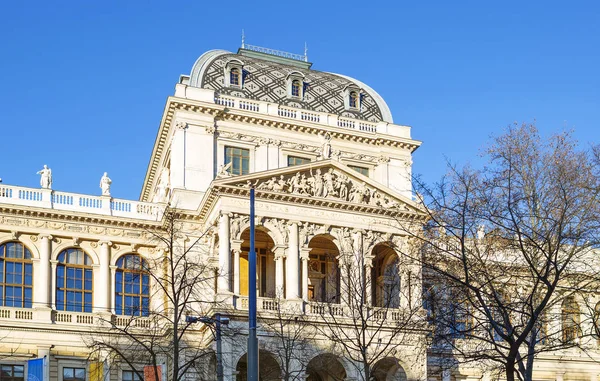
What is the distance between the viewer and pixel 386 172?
56.6 metres

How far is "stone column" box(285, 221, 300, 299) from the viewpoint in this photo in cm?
4762

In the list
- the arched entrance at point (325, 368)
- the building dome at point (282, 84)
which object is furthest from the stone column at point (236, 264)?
the building dome at point (282, 84)

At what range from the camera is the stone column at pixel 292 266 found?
47.6 m

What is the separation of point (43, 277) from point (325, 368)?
16.5 meters

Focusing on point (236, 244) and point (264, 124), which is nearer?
point (236, 244)

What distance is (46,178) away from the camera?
168ft

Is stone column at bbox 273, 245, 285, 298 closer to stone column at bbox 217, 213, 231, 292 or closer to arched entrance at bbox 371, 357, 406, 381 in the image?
stone column at bbox 217, 213, 231, 292

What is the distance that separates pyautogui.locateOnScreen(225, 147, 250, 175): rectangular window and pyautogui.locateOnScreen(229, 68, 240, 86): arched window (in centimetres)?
495

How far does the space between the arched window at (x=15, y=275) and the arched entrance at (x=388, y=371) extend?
19887 millimetres

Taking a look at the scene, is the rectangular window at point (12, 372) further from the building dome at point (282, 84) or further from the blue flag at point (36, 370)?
the building dome at point (282, 84)

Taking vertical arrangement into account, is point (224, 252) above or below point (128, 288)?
above

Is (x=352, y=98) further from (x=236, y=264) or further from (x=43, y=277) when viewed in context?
(x=43, y=277)

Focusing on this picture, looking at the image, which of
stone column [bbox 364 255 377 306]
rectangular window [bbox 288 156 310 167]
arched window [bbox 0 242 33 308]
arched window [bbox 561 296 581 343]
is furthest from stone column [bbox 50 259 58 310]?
arched window [bbox 561 296 581 343]

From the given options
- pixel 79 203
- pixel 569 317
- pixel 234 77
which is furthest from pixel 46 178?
pixel 569 317
